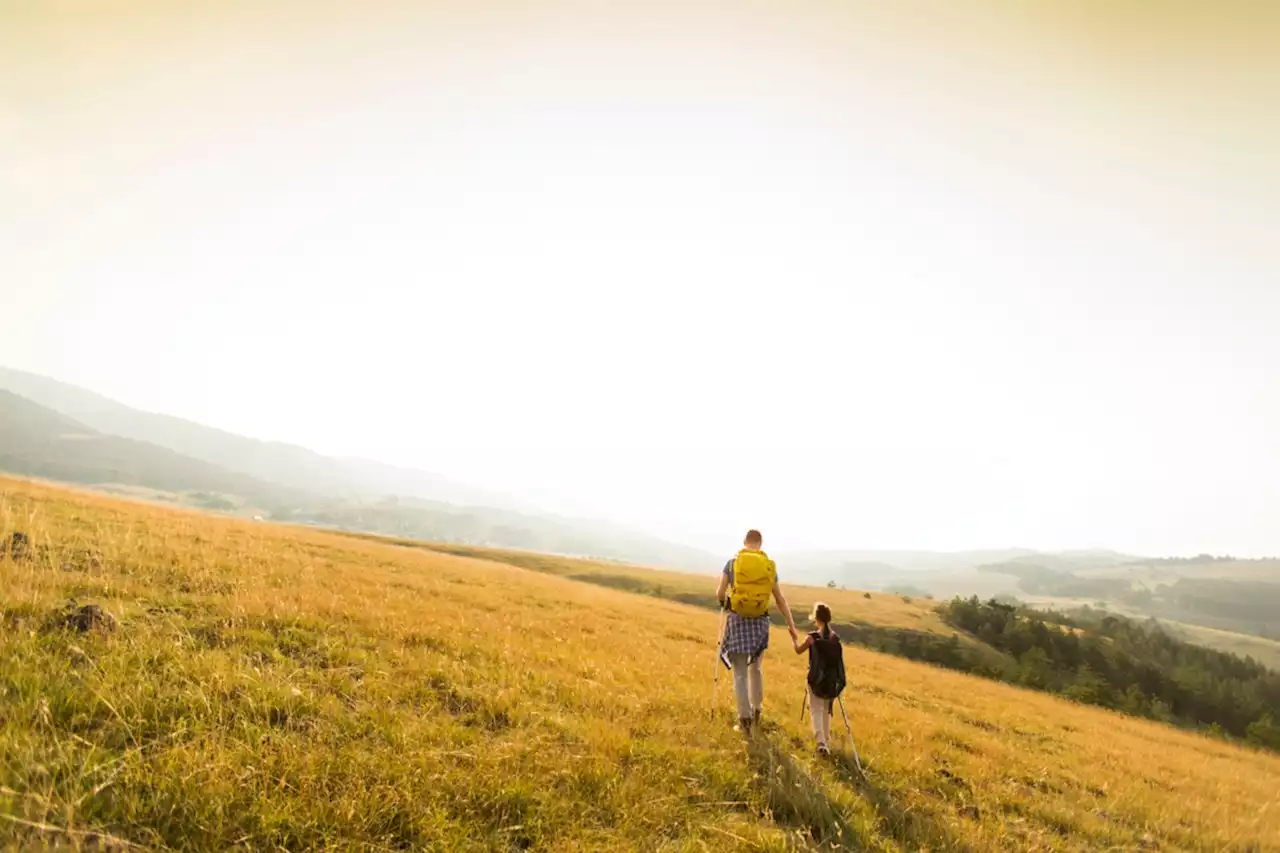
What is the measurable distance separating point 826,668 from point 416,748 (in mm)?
7716

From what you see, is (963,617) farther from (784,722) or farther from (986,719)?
(784,722)

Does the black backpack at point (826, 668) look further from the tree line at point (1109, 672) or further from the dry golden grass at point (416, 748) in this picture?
the tree line at point (1109, 672)

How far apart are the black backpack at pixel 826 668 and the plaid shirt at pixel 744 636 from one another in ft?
3.15

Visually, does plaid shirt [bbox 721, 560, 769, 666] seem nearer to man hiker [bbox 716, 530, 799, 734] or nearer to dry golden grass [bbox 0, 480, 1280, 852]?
man hiker [bbox 716, 530, 799, 734]

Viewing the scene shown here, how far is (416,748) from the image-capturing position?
6680 mm

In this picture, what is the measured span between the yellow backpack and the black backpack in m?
1.19

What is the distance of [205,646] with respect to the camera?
26.9 feet

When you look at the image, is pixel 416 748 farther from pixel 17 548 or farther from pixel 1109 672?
pixel 1109 672

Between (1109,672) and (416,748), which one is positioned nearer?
(416,748)

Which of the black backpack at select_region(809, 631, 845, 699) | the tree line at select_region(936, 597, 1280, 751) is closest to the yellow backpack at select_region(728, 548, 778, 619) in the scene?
the black backpack at select_region(809, 631, 845, 699)

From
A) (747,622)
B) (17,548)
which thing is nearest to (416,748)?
(747,622)

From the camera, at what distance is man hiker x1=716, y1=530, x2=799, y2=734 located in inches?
433

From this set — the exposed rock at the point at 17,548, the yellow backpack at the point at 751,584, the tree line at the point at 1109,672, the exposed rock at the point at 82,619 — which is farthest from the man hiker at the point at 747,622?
the tree line at the point at 1109,672

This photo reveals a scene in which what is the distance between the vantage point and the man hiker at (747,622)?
11.0m
